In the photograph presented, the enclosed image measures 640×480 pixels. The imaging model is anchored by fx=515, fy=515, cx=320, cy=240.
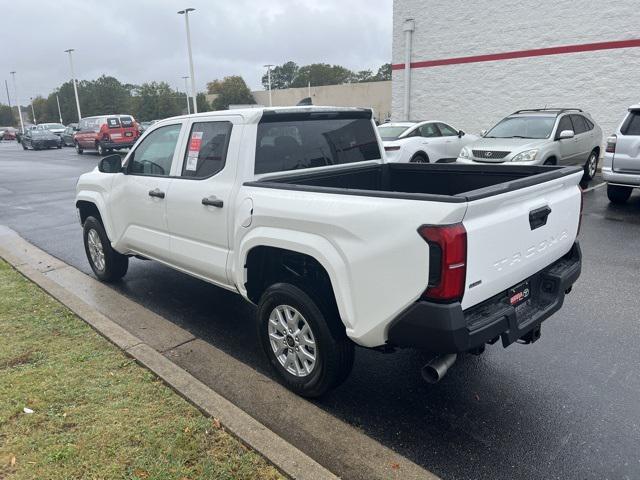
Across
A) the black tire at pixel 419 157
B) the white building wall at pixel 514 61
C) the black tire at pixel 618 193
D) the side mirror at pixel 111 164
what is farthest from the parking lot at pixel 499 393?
the white building wall at pixel 514 61

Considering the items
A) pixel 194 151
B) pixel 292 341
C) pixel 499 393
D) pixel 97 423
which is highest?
pixel 194 151

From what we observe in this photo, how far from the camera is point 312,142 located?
4293 millimetres

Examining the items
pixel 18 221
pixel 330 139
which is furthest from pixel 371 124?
pixel 18 221

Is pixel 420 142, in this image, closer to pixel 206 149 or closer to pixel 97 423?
pixel 206 149

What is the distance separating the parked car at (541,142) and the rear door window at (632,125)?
60.2 inches

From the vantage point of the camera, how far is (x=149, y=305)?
17.3ft

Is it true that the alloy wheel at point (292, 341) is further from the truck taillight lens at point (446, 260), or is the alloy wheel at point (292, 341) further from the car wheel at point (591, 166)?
the car wheel at point (591, 166)

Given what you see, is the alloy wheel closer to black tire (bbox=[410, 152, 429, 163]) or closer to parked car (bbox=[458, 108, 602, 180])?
parked car (bbox=[458, 108, 602, 180])

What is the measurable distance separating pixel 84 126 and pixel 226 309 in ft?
85.1

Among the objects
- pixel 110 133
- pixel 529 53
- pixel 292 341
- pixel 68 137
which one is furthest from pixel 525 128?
pixel 68 137

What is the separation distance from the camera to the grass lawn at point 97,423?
8.86 feet

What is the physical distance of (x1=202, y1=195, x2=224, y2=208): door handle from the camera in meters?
3.89

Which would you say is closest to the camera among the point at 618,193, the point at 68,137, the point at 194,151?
the point at 194,151

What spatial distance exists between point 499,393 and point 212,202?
2.49m
